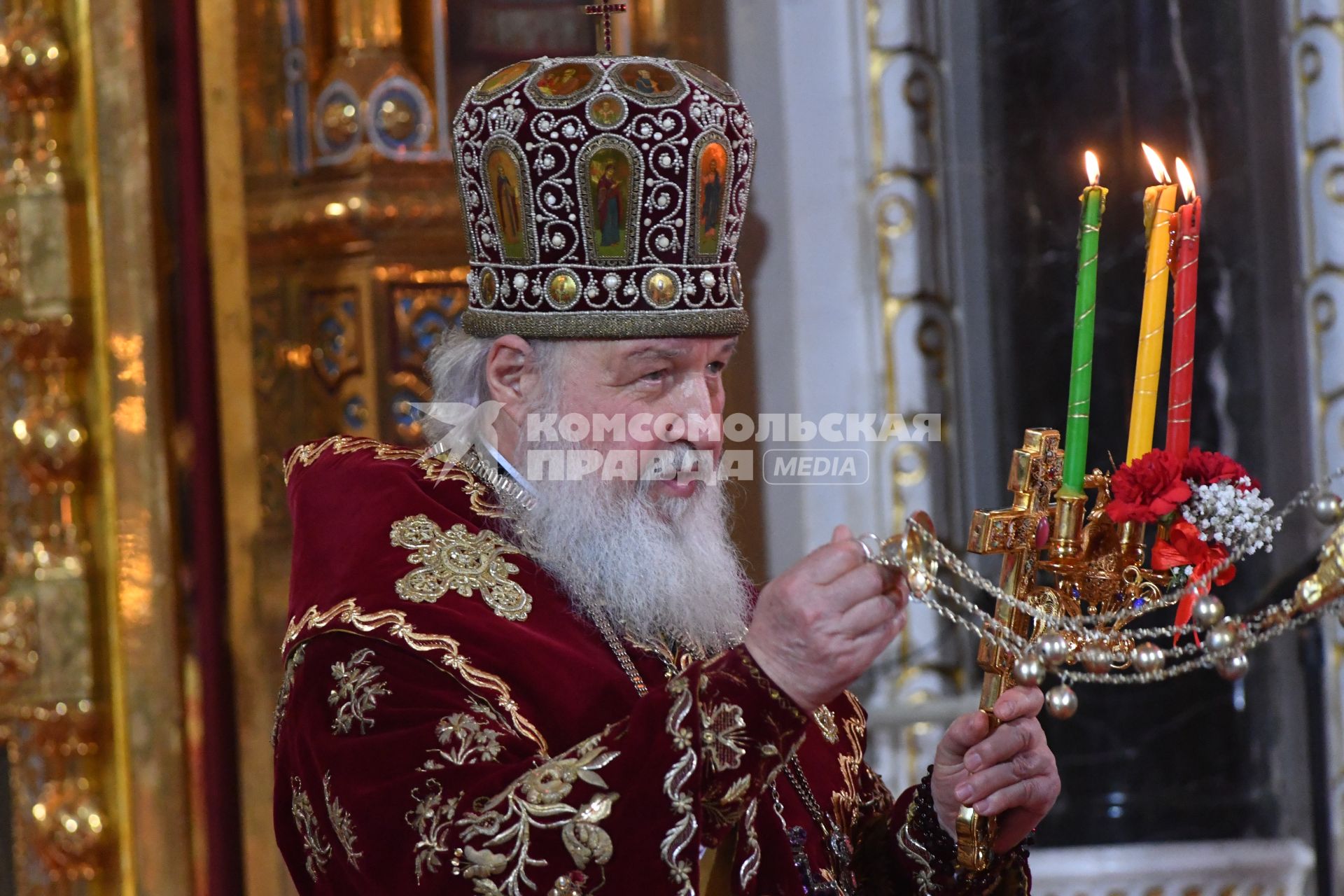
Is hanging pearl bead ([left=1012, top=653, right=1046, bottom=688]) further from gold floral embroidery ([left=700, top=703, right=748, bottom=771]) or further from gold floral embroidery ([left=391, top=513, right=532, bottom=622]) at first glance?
gold floral embroidery ([left=391, top=513, right=532, bottom=622])

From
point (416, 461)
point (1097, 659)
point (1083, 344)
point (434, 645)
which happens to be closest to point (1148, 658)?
point (1097, 659)

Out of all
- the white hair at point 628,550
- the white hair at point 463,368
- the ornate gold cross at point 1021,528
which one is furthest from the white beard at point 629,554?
the ornate gold cross at point 1021,528

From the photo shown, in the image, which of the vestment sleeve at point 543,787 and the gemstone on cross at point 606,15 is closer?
the vestment sleeve at point 543,787

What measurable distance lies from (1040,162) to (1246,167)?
1.47ft

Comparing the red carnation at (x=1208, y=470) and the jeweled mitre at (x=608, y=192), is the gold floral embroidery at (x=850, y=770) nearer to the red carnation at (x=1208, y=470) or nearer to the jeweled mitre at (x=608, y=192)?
the jeweled mitre at (x=608, y=192)

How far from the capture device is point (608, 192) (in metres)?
2.33

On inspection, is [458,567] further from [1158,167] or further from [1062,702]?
[1158,167]

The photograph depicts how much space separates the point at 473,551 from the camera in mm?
2236

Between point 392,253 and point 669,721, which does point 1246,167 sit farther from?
point 669,721

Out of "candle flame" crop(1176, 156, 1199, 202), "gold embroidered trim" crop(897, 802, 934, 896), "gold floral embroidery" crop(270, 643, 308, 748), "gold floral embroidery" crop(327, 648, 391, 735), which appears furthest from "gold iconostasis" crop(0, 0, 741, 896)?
"candle flame" crop(1176, 156, 1199, 202)

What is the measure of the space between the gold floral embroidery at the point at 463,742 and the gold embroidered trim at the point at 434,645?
0.08 meters

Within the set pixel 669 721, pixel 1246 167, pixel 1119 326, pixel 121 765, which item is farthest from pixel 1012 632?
pixel 121 765

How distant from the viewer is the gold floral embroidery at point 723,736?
1789 millimetres

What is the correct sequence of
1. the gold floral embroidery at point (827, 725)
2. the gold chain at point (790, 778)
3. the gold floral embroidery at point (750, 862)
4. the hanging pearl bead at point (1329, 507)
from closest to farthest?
1. the hanging pearl bead at point (1329, 507)
2. the gold floral embroidery at point (750, 862)
3. the gold chain at point (790, 778)
4. the gold floral embroidery at point (827, 725)
